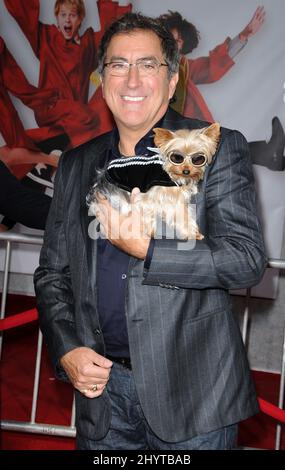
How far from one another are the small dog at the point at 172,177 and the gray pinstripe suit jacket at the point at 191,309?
0.18 ft

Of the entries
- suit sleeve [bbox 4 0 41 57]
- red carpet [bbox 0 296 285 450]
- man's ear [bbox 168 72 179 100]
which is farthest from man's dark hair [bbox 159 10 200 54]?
man's ear [bbox 168 72 179 100]

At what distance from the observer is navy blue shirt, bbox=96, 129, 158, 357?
2133 mm

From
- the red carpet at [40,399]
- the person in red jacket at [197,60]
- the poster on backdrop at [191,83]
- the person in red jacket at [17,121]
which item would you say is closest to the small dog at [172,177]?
the red carpet at [40,399]

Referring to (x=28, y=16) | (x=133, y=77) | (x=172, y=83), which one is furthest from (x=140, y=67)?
(x=28, y=16)

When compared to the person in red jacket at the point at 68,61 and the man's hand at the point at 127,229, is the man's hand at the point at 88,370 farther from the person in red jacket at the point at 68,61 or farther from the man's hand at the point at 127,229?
the person in red jacket at the point at 68,61

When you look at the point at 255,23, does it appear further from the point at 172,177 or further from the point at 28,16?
the point at 172,177

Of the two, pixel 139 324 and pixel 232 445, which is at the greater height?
pixel 139 324

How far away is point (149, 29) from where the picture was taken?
214cm

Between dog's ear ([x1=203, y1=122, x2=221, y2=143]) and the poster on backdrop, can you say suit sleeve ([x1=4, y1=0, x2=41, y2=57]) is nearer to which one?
the poster on backdrop

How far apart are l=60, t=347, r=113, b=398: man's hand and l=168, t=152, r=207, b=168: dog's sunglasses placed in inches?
27.4

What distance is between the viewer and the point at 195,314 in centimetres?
209

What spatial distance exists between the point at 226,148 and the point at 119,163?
0.34 m

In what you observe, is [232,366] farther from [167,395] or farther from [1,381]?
[1,381]
